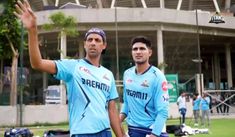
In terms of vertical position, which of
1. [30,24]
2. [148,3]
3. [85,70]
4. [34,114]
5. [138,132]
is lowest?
[34,114]

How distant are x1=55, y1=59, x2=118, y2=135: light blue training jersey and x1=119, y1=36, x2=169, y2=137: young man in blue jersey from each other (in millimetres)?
867

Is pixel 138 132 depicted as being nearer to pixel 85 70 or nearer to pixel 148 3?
pixel 85 70

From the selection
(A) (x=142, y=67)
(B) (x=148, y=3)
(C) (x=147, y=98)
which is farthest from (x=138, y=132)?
(B) (x=148, y=3)

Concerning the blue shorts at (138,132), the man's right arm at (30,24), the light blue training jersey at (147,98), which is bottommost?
the blue shorts at (138,132)

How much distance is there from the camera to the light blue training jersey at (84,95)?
4.29m

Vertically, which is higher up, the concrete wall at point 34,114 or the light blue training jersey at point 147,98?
the light blue training jersey at point 147,98

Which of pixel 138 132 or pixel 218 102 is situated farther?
pixel 218 102

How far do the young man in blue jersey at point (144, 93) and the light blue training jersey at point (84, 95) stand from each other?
87cm

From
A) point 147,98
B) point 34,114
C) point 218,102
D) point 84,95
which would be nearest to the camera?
point 84,95

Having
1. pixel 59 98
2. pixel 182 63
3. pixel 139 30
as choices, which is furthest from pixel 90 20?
pixel 182 63

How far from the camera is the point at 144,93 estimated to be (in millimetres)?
5230

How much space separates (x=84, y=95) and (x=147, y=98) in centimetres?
113

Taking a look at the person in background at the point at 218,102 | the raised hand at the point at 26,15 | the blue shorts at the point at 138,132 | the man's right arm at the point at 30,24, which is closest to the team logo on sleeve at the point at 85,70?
the man's right arm at the point at 30,24

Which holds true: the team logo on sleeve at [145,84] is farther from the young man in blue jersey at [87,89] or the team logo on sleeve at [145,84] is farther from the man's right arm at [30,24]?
the man's right arm at [30,24]
